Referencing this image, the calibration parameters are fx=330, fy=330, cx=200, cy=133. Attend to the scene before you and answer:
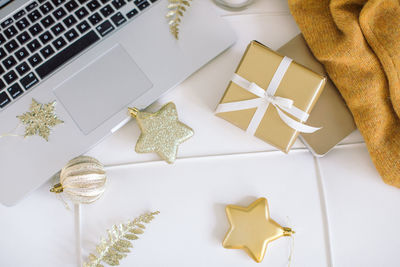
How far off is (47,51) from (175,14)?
0.21 metres

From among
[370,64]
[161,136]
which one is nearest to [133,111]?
[161,136]

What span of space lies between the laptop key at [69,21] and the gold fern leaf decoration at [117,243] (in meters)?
0.32

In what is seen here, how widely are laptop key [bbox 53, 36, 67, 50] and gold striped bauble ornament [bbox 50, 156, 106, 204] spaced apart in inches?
6.9

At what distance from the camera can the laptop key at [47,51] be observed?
19.9 inches

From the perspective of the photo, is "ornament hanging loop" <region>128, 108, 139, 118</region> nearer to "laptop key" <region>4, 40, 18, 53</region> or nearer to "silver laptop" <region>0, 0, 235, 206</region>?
"silver laptop" <region>0, 0, 235, 206</region>

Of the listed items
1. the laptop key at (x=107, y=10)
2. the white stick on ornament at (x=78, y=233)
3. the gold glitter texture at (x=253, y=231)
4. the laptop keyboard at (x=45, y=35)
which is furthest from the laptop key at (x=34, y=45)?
the gold glitter texture at (x=253, y=231)

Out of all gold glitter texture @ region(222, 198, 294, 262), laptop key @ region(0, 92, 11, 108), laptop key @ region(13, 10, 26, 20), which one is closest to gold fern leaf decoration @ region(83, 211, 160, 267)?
gold glitter texture @ region(222, 198, 294, 262)

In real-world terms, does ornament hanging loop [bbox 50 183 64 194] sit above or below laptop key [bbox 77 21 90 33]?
below

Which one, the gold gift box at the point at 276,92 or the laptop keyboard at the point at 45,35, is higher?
the laptop keyboard at the point at 45,35

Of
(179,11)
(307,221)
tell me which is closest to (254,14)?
(179,11)

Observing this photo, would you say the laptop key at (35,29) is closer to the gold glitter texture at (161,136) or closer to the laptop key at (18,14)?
the laptop key at (18,14)

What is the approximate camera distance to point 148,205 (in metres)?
0.53

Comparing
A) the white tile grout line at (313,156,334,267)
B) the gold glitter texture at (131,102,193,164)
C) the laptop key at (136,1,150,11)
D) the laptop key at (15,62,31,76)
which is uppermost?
the laptop key at (15,62,31,76)

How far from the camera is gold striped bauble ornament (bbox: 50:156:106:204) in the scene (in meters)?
0.48
